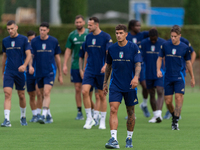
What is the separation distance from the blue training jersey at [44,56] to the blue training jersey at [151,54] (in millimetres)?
2433

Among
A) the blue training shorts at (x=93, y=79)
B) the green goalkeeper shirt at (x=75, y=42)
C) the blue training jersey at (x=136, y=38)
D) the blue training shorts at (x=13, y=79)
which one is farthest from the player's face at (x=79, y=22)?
the blue training shorts at (x=13, y=79)

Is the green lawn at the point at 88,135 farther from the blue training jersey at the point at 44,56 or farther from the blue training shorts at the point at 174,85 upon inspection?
the blue training jersey at the point at 44,56

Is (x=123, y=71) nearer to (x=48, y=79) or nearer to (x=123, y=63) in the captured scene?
(x=123, y=63)

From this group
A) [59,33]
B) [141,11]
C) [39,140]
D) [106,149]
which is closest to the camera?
[106,149]

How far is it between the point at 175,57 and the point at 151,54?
1.99 meters

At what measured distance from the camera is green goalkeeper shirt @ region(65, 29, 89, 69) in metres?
12.8

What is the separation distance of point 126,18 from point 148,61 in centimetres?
2927

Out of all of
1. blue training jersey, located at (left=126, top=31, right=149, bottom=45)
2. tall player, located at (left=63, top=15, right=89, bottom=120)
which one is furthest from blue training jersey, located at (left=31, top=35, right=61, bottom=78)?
blue training jersey, located at (left=126, top=31, right=149, bottom=45)

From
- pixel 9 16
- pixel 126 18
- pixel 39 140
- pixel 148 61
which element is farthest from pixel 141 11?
pixel 39 140

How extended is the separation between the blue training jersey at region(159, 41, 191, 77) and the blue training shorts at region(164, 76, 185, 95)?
9 cm

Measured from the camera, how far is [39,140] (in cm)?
921

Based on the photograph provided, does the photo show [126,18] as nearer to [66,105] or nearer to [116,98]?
[66,105]

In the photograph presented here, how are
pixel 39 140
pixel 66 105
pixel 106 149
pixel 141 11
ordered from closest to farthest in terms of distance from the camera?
pixel 106 149 < pixel 39 140 < pixel 66 105 < pixel 141 11

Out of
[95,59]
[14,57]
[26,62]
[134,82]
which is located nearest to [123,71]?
[134,82]
